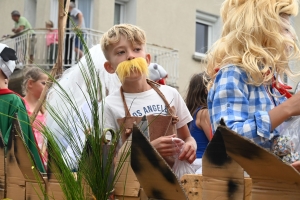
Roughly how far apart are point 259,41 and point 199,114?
174 cm

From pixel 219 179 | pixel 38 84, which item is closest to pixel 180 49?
pixel 38 84

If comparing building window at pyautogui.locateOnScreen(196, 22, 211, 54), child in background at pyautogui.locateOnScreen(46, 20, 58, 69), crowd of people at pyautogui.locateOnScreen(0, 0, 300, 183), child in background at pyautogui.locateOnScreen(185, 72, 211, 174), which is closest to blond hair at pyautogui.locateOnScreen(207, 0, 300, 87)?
crowd of people at pyautogui.locateOnScreen(0, 0, 300, 183)

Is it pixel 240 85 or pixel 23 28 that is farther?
pixel 23 28

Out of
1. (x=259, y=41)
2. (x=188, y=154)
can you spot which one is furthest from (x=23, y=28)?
Answer: (x=259, y=41)

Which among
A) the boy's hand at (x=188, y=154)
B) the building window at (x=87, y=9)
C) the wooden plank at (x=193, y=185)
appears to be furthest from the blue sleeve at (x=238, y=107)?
the building window at (x=87, y=9)

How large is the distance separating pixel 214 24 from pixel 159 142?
46.6ft

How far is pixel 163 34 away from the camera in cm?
1530

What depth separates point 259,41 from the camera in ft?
7.02

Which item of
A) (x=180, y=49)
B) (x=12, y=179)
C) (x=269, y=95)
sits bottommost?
(x=12, y=179)

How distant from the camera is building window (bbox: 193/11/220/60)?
1625 centimetres

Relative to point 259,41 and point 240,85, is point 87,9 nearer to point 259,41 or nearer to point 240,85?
point 259,41

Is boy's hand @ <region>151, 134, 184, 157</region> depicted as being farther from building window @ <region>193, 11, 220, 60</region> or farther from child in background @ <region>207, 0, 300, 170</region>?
building window @ <region>193, 11, 220, 60</region>

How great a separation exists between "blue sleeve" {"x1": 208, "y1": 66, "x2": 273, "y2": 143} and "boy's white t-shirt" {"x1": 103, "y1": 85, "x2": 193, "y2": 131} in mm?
660

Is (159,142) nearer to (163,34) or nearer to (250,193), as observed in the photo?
(250,193)
